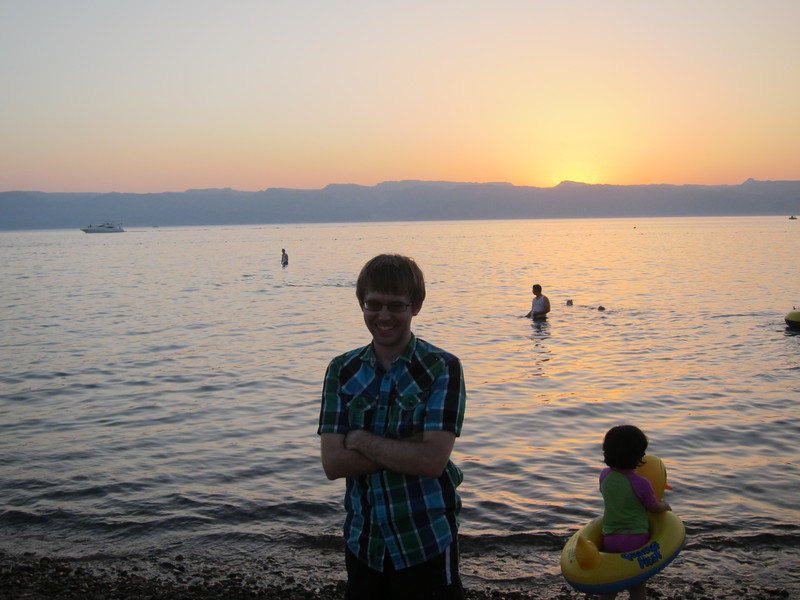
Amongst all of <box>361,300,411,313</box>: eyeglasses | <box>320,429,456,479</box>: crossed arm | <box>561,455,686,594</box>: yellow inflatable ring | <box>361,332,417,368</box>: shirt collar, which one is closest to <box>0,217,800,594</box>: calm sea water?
<box>561,455,686,594</box>: yellow inflatable ring

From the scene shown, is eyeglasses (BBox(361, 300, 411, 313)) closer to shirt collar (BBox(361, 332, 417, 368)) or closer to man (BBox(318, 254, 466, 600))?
man (BBox(318, 254, 466, 600))

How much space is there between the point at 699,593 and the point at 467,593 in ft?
6.27

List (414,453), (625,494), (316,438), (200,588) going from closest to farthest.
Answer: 1. (414,453)
2. (625,494)
3. (200,588)
4. (316,438)

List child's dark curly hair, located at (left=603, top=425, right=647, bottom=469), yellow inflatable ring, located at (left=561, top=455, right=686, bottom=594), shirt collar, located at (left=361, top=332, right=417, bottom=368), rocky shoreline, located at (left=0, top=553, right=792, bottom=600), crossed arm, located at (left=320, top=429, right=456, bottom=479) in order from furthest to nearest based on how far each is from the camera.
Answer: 1. rocky shoreline, located at (left=0, top=553, right=792, bottom=600)
2. yellow inflatable ring, located at (left=561, top=455, right=686, bottom=594)
3. child's dark curly hair, located at (left=603, top=425, right=647, bottom=469)
4. shirt collar, located at (left=361, top=332, right=417, bottom=368)
5. crossed arm, located at (left=320, top=429, right=456, bottom=479)

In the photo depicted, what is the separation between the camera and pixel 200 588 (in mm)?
6398

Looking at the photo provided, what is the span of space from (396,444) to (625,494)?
2.38 meters

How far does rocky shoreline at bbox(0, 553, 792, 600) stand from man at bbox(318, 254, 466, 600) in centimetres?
309

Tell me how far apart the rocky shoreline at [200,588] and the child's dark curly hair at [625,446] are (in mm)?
1914

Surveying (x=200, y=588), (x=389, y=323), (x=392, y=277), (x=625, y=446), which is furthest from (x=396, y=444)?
(x=200, y=588)

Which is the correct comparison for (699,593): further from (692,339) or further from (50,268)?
(50,268)

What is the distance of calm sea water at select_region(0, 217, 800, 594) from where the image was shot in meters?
7.66

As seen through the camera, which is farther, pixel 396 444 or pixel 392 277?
pixel 392 277

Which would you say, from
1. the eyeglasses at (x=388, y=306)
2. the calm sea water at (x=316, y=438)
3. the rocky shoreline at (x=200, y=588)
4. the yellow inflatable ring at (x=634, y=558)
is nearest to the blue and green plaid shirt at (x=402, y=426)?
the eyeglasses at (x=388, y=306)

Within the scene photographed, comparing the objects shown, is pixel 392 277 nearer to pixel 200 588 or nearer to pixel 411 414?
pixel 411 414
